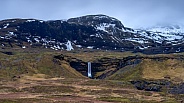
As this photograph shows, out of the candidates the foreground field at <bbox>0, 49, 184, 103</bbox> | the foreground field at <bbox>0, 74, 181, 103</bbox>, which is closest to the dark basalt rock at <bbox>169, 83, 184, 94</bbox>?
the foreground field at <bbox>0, 49, 184, 103</bbox>

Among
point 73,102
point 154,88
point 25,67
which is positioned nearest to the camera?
point 73,102

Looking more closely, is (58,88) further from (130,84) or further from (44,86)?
(130,84)

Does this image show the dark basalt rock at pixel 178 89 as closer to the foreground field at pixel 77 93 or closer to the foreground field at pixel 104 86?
the foreground field at pixel 104 86

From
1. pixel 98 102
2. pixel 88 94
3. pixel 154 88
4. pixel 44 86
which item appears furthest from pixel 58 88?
pixel 154 88

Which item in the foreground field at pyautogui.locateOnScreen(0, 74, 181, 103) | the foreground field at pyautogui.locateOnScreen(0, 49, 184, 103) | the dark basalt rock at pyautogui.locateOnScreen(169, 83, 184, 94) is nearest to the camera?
the foreground field at pyautogui.locateOnScreen(0, 74, 181, 103)

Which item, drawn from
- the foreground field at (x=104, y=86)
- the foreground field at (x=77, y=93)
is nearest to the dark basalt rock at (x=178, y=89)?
the foreground field at (x=104, y=86)

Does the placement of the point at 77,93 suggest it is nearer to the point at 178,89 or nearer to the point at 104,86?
the point at 104,86

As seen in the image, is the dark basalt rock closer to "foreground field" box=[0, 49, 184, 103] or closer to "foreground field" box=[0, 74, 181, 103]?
"foreground field" box=[0, 49, 184, 103]

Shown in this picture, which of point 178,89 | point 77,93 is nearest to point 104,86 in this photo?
point 77,93

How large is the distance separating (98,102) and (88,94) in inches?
846

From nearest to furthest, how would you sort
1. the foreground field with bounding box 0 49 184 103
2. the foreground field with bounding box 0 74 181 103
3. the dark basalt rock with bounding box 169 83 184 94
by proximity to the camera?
the foreground field with bounding box 0 74 181 103
the foreground field with bounding box 0 49 184 103
the dark basalt rock with bounding box 169 83 184 94

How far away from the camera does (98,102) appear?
378 ft

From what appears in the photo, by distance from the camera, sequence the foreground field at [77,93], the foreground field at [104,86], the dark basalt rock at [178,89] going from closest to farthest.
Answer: the foreground field at [77,93]
the foreground field at [104,86]
the dark basalt rock at [178,89]

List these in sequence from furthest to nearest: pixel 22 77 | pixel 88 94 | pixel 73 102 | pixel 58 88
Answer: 1. pixel 22 77
2. pixel 58 88
3. pixel 88 94
4. pixel 73 102
